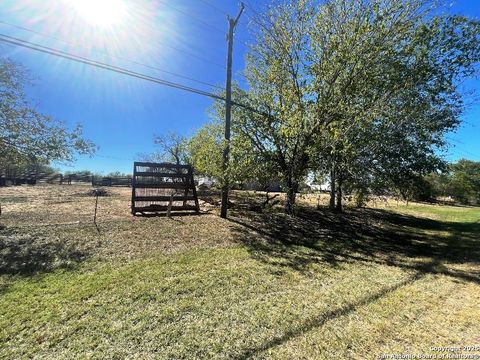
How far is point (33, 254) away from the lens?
5.24 meters

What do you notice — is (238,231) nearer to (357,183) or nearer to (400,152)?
(357,183)

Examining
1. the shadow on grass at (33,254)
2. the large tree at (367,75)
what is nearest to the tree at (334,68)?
the large tree at (367,75)

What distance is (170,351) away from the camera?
273 cm

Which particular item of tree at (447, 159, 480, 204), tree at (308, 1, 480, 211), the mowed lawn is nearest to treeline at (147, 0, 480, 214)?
tree at (308, 1, 480, 211)

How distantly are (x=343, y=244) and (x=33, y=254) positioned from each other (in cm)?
788

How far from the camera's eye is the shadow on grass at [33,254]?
4648 millimetres

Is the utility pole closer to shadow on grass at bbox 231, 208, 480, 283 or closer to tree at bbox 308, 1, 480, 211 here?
shadow on grass at bbox 231, 208, 480, 283

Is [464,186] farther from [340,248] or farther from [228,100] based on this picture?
[228,100]

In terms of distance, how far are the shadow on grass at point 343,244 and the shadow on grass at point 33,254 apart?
3.92 m

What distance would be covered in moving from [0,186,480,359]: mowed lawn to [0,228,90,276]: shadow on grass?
3 centimetres

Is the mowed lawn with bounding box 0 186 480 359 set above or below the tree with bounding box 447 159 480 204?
below

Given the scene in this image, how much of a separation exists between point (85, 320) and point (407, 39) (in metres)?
11.2

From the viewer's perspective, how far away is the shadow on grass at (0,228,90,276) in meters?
4.65

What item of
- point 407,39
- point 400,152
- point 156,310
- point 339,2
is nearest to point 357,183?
point 400,152
